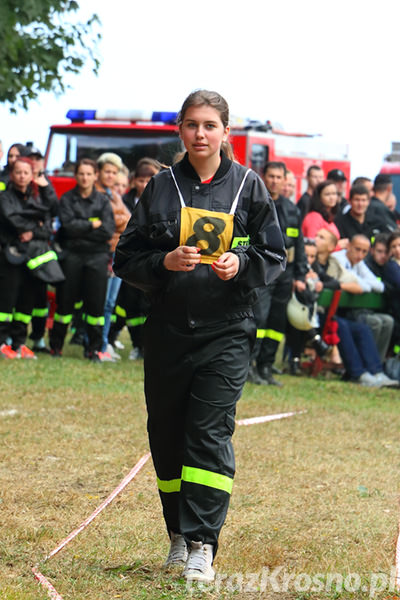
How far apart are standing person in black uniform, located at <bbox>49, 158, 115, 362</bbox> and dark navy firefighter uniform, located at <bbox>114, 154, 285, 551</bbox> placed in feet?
24.1

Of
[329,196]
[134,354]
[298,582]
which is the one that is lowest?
[134,354]

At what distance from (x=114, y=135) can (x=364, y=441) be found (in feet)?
30.8

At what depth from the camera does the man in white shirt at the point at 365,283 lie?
1278 centimetres

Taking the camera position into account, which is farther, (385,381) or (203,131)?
(385,381)

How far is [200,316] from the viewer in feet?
15.2

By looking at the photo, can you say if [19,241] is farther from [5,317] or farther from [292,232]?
[292,232]

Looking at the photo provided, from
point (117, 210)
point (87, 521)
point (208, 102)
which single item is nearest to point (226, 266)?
point (208, 102)

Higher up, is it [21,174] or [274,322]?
[21,174]

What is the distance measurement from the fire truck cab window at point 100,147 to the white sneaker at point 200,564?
12443 millimetres

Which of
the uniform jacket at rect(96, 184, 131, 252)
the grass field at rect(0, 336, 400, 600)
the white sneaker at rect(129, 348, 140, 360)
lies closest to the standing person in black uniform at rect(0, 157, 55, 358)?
the uniform jacket at rect(96, 184, 131, 252)

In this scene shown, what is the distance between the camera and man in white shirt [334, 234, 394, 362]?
503 inches

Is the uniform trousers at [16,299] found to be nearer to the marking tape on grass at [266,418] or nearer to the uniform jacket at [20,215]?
the uniform jacket at [20,215]

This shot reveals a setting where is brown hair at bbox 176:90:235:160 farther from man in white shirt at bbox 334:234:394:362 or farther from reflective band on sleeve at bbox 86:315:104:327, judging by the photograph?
man in white shirt at bbox 334:234:394:362

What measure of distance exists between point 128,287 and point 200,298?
8545mm
